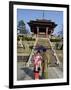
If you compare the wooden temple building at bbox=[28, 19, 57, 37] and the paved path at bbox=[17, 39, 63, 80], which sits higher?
the wooden temple building at bbox=[28, 19, 57, 37]

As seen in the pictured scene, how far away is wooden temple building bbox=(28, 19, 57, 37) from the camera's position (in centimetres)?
150

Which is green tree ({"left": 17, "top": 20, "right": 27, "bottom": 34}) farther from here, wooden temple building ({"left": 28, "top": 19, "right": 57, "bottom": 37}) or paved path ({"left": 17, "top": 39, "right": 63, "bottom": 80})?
paved path ({"left": 17, "top": 39, "right": 63, "bottom": 80})

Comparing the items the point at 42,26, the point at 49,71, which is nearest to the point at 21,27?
the point at 42,26

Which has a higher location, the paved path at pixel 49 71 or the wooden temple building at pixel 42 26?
the wooden temple building at pixel 42 26

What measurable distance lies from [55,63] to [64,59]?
0.07 m

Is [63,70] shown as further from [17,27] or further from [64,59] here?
[17,27]

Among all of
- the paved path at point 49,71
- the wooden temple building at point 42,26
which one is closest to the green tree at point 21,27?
the wooden temple building at point 42,26

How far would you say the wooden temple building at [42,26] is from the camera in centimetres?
150

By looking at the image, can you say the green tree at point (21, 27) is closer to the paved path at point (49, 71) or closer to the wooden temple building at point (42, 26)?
the wooden temple building at point (42, 26)

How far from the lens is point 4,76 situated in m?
1.47

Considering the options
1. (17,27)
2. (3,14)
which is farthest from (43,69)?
(3,14)

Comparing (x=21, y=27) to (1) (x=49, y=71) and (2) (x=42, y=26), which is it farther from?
(1) (x=49, y=71)

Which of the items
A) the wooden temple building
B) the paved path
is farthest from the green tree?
the paved path

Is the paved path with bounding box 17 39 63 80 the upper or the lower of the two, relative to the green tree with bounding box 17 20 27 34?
lower
